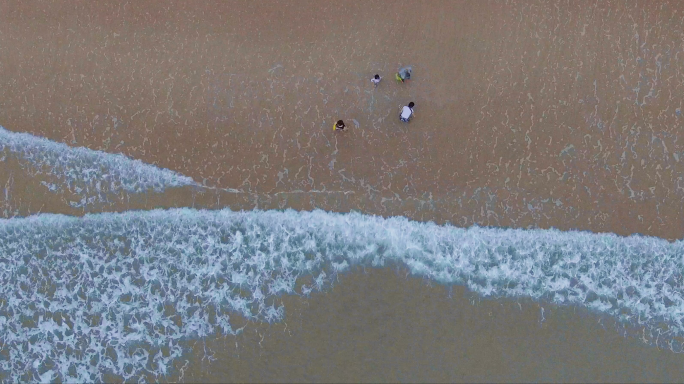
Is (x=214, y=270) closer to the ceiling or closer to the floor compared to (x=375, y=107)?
closer to the floor

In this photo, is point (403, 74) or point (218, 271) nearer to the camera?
point (218, 271)

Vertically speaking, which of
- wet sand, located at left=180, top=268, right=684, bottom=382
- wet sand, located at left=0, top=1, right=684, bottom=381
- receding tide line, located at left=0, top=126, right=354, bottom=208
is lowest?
wet sand, located at left=180, top=268, right=684, bottom=382

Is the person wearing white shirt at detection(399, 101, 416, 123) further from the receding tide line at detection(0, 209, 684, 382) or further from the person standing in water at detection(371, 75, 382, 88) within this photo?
the receding tide line at detection(0, 209, 684, 382)

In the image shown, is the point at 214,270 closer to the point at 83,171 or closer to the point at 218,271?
the point at 218,271

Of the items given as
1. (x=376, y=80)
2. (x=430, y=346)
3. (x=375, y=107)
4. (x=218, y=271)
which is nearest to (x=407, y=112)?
(x=375, y=107)

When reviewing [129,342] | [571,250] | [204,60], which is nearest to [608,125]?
[571,250]

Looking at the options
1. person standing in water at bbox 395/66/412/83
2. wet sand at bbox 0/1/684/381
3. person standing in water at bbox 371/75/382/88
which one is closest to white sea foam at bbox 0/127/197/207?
wet sand at bbox 0/1/684/381
